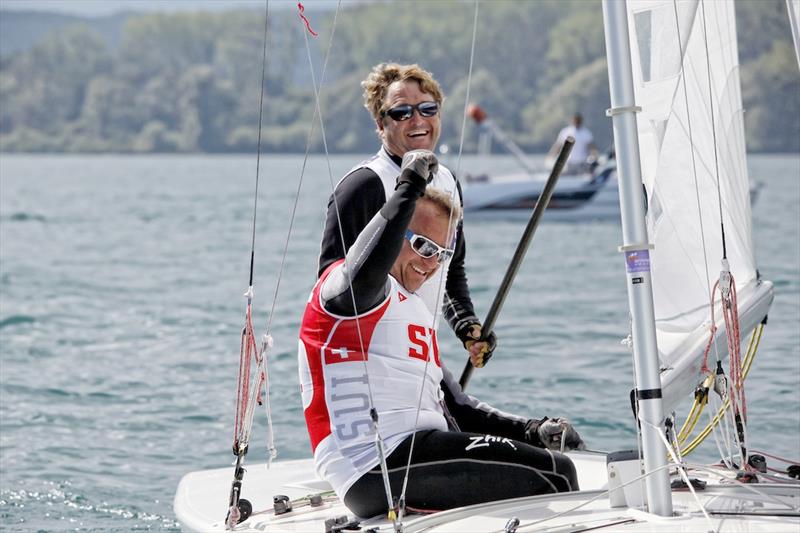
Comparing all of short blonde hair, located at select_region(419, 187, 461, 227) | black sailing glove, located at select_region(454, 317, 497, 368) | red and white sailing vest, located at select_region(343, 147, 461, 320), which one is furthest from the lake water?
short blonde hair, located at select_region(419, 187, 461, 227)

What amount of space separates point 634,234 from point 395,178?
91 centimetres

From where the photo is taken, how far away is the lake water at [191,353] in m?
5.66

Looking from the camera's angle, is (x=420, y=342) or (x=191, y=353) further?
(x=191, y=353)

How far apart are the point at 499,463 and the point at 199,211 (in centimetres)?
2242

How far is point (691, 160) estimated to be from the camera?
396 cm

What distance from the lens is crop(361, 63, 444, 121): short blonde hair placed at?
3.51 m

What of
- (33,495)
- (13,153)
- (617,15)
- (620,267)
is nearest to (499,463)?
(617,15)

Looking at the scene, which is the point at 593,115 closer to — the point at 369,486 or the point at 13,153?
the point at 13,153

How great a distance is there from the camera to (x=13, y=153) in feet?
278

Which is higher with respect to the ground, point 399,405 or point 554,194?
point 554,194

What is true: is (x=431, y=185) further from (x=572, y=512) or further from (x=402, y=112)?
(x=572, y=512)

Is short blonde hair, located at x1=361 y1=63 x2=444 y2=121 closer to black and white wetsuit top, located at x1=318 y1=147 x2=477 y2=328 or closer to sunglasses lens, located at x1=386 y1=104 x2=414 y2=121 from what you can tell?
sunglasses lens, located at x1=386 y1=104 x2=414 y2=121

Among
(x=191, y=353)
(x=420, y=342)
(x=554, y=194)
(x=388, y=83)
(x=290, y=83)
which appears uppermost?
(x=290, y=83)

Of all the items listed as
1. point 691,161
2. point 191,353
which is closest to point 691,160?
point 691,161
